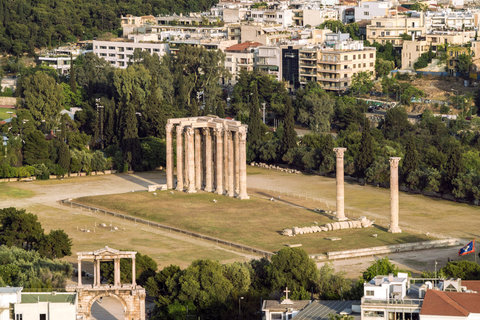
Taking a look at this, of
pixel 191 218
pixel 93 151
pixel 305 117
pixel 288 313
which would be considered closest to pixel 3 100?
pixel 93 151

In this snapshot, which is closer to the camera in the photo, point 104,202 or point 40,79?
point 104,202

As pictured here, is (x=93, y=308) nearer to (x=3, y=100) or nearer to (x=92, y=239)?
(x=92, y=239)

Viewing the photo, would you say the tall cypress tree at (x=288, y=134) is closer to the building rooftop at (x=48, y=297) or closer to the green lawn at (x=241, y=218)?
the green lawn at (x=241, y=218)

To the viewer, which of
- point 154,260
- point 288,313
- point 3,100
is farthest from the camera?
point 3,100

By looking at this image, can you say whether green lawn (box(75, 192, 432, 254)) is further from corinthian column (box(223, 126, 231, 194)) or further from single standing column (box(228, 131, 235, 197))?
corinthian column (box(223, 126, 231, 194))

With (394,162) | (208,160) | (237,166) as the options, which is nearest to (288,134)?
(208,160)

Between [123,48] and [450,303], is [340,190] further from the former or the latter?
[123,48]
